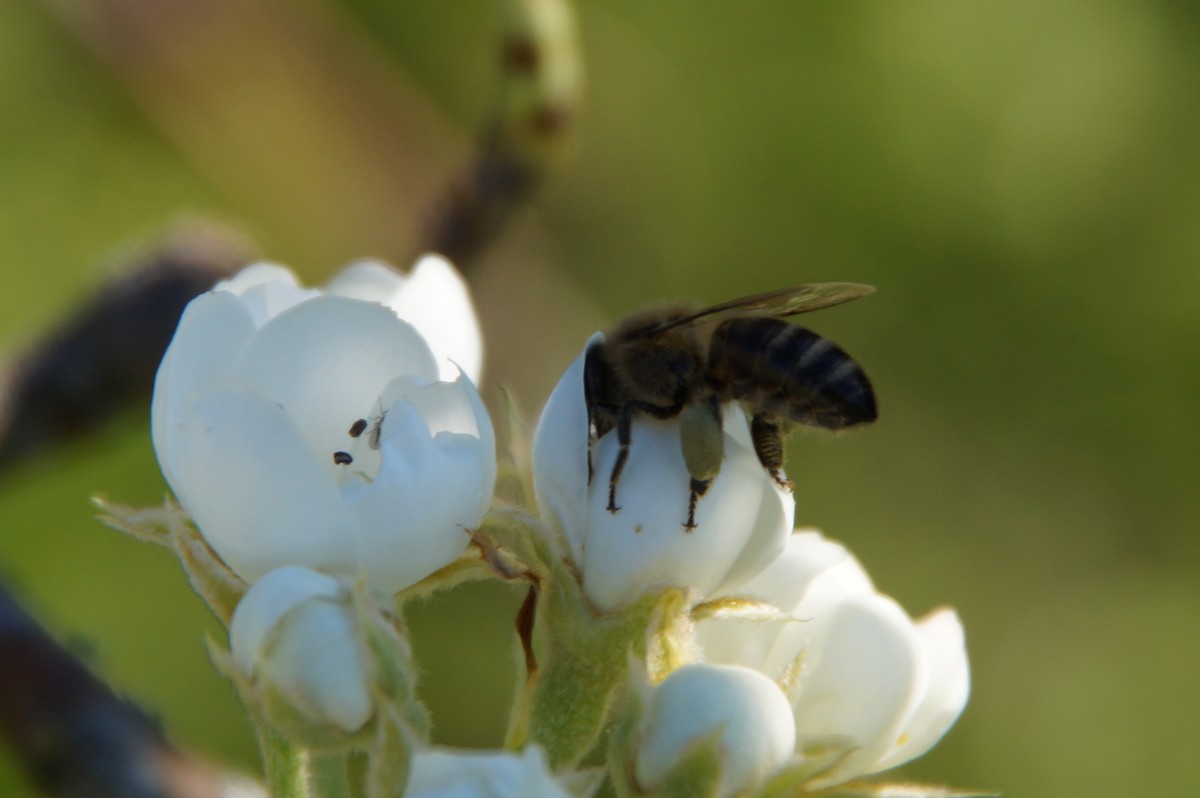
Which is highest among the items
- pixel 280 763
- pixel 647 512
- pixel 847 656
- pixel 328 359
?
pixel 328 359

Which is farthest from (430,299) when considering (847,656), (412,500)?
(847,656)

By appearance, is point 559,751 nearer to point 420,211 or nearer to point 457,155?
point 420,211

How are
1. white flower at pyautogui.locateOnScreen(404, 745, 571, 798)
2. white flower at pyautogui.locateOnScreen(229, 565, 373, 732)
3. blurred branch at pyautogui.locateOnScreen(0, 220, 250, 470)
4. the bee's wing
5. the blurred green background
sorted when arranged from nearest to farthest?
1. white flower at pyautogui.locateOnScreen(404, 745, 571, 798)
2. white flower at pyautogui.locateOnScreen(229, 565, 373, 732)
3. the bee's wing
4. blurred branch at pyautogui.locateOnScreen(0, 220, 250, 470)
5. the blurred green background

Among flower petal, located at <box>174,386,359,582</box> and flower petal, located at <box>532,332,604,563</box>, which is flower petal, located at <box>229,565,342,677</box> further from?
flower petal, located at <box>532,332,604,563</box>

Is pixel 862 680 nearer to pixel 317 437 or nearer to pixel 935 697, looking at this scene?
pixel 935 697

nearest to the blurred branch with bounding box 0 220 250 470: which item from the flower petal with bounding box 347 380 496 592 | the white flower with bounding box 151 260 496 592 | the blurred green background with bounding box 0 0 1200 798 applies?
the white flower with bounding box 151 260 496 592
